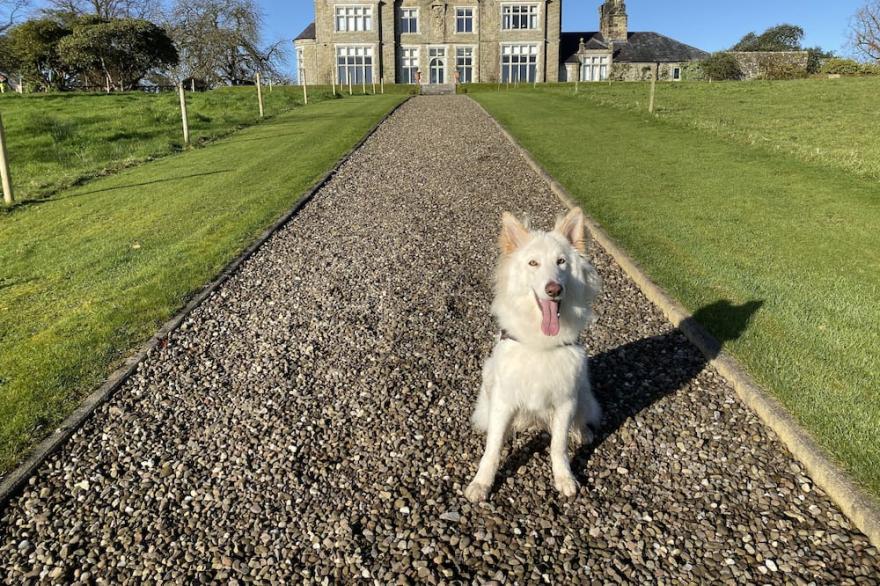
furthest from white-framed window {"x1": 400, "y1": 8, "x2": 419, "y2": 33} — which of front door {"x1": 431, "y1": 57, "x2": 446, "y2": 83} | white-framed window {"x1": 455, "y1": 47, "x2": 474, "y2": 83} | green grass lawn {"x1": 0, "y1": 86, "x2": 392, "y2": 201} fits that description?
green grass lawn {"x1": 0, "y1": 86, "x2": 392, "y2": 201}

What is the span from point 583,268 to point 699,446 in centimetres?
180

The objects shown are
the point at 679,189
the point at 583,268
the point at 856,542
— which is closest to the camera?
the point at 856,542

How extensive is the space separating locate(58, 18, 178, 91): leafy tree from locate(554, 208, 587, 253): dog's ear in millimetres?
57495

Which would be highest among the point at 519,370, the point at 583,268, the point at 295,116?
the point at 295,116

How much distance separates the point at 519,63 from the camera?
2464 inches

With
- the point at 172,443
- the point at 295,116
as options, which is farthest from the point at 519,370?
the point at 295,116

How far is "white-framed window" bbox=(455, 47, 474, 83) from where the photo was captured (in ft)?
205

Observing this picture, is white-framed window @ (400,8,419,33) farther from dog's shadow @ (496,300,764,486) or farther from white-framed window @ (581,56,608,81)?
dog's shadow @ (496,300,764,486)

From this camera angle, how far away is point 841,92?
35312mm

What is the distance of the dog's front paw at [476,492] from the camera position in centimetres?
394

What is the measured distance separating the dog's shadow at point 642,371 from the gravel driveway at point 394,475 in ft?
0.08

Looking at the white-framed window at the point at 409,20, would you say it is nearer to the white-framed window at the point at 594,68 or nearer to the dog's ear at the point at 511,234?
the white-framed window at the point at 594,68

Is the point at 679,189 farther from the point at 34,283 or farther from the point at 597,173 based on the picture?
the point at 34,283

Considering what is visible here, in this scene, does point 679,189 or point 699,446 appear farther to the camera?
point 679,189
